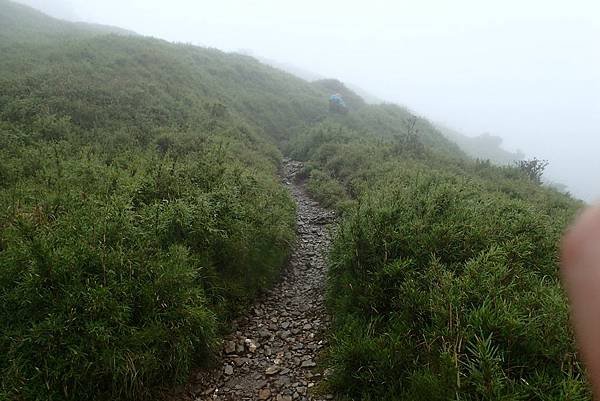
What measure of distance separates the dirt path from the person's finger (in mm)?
4875

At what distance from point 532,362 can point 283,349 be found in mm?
3811

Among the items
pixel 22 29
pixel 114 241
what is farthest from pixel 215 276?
pixel 22 29

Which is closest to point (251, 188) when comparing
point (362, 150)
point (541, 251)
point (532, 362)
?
point (541, 251)

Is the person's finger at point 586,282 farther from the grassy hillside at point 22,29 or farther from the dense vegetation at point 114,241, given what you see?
the grassy hillside at point 22,29

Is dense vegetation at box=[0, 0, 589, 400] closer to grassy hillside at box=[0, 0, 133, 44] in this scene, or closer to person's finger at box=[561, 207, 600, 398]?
person's finger at box=[561, 207, 600, 398]

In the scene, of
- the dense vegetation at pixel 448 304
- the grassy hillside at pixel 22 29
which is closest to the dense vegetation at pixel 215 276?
the dense vegetation at pixel 448 304

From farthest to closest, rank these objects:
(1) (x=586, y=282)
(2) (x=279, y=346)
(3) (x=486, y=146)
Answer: (3) (x=486, y=146)
(2) (x=279, y=346)
(1) (x=586, y=282)

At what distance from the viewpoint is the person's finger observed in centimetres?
128

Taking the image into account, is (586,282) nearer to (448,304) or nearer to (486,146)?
(448,304)

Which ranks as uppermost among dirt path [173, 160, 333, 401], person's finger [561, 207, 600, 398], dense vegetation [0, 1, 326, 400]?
person's finger [561, 207, 600, 398]

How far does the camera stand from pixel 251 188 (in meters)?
10.8

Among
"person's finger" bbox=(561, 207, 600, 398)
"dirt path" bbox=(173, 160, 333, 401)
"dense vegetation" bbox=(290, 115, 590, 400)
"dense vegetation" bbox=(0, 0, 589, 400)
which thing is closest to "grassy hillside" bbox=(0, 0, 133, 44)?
"dense vegetation" bbox=(0, 0, 589, 400)

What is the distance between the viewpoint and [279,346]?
691 cm

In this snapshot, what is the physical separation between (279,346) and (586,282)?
20.4 ft
